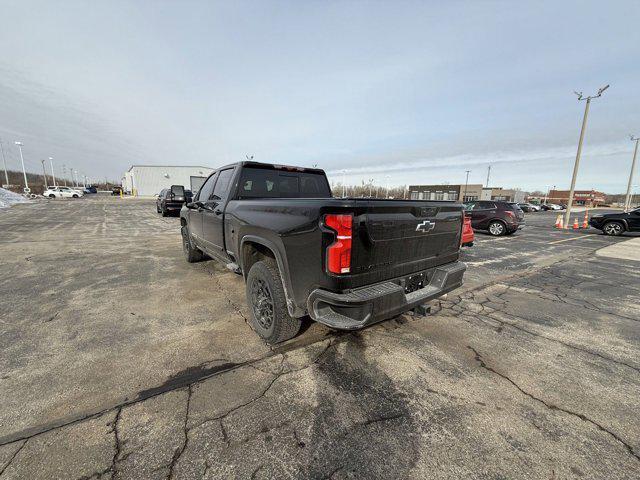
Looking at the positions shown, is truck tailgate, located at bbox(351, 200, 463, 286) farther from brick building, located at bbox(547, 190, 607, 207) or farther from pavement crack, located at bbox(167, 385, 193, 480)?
brick building, located at bbox(547, 190, 607, 207)

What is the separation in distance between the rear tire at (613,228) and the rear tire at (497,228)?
579cm

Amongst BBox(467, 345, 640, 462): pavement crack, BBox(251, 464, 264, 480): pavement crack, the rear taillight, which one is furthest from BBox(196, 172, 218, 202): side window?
BBox(467, 345, 640, 462): pavement crack

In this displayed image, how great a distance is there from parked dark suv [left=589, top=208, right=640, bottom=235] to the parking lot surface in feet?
42.1

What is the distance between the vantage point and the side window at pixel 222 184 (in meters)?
4.37

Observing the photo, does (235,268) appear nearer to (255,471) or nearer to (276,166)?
(276,166)

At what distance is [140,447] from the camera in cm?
188

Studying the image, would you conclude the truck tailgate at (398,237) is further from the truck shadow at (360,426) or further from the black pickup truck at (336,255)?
the truck shadow at (360,426)

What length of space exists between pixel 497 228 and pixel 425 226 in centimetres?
1245

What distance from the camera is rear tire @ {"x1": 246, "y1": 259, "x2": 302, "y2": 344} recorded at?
114 inches

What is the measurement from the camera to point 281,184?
4.45 metres

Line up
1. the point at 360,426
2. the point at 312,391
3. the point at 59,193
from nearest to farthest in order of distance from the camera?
the point at 360,426 < the point at 312,391 < the point at 59,193

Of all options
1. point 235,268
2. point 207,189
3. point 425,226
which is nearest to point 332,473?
point 425,226

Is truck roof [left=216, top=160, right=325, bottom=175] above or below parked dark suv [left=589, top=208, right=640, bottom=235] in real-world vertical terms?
above

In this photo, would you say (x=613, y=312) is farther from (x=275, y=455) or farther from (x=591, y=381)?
(x=275, y=455)
